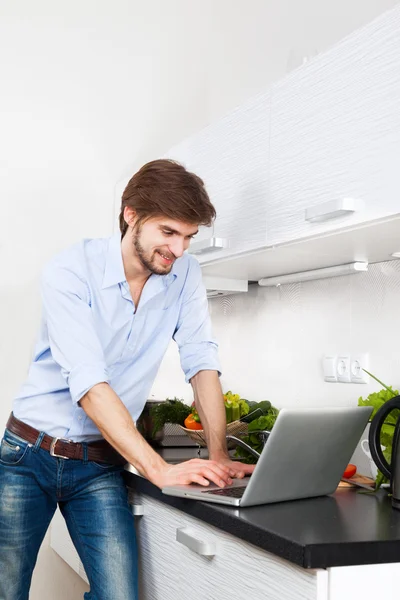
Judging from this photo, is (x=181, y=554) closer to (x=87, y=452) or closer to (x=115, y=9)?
(x=87, y=452)

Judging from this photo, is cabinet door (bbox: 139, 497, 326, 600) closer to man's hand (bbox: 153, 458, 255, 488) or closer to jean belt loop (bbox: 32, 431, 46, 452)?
man's hand (bbox: 153, 458, 255, 488)

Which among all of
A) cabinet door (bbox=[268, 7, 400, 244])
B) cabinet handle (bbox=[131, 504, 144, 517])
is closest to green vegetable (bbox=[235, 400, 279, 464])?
cabinet handle (bbox=[131, 504, 144, 517])

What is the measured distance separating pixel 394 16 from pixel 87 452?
1.18 meters

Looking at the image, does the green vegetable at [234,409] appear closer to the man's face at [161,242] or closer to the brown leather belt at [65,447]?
the brown leather belt at [65,447]

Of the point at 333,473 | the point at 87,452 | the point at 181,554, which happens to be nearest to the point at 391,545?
the point at 333,473

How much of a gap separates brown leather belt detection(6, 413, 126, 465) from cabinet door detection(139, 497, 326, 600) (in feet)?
0.48

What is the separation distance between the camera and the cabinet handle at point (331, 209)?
4.88 ft

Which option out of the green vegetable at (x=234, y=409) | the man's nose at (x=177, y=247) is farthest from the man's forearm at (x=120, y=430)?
the green vegetable at (x=234, y=409)

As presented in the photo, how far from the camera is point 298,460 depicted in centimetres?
139

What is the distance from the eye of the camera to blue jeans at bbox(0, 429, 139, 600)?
1723 millimetres

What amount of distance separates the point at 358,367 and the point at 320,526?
85 cm

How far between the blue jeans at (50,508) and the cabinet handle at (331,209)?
2.62ft

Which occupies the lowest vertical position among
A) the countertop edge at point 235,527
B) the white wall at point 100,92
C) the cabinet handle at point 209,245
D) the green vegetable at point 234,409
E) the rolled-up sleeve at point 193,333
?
the countertop edge at point 235,527

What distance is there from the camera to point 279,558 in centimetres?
120
